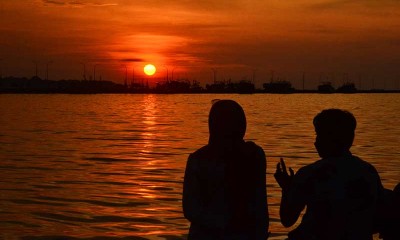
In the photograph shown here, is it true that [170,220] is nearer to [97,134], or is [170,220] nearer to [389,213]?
[389,213]

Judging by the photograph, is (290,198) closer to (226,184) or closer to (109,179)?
(226,184)

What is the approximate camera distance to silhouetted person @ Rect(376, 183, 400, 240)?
163 inches

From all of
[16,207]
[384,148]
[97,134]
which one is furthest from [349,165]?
[97,134]

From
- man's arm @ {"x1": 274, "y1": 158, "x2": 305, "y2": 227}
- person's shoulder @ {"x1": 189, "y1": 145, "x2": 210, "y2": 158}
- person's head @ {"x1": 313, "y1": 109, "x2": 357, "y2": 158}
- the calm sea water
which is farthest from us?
the calm sea water

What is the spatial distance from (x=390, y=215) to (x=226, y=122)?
3.60ft

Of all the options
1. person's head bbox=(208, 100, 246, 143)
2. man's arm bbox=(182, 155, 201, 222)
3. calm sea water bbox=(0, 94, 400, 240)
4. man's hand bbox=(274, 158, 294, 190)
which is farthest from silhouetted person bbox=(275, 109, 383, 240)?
calm sea water bbox=(0, 94, 400, 240)

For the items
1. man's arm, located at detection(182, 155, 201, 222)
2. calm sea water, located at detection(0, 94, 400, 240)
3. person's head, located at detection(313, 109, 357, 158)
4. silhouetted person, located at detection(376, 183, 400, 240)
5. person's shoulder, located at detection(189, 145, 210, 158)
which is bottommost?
calm sea water, located at detection(0, 94, 400, 240)

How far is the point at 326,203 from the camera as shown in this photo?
4.02 m

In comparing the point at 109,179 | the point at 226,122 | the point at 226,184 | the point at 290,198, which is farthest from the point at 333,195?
the point at 109,179

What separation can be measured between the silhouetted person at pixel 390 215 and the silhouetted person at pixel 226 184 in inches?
27.2

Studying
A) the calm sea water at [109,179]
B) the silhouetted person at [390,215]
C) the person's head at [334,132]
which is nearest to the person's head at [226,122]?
the person's head at [334,132]

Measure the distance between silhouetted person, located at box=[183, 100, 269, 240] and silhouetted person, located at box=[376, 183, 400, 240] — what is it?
0.69 metres

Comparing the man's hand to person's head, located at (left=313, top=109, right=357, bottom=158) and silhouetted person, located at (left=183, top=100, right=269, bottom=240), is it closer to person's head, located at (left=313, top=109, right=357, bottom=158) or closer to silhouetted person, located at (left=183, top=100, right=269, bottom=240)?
silhouetted person, located at (left=183, top=100, right=269, bottom=240)

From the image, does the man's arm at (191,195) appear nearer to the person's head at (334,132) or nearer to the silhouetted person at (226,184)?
the silhouetted person at (226,184)
